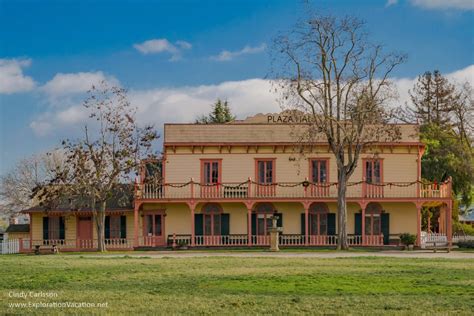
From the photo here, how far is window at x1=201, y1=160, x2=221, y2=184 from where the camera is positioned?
155 feet

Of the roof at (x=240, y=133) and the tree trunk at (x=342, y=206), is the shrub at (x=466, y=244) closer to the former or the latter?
the tree trunk at (x=342, y=206)

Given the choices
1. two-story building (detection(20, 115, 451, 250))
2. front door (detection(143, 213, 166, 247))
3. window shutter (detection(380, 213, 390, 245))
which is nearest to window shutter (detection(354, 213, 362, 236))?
two-story building (detection(20, 115, 451, 250))

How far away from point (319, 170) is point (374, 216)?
3836mm

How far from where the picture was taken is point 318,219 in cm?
4766

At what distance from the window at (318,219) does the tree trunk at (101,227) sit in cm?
1105

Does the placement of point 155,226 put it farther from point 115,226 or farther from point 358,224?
point 358,224

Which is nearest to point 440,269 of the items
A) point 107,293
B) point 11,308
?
point 107,293

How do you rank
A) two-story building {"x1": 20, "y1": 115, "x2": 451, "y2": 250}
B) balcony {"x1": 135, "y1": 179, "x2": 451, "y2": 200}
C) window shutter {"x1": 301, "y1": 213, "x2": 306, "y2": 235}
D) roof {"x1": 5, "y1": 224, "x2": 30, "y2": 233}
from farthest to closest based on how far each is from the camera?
1. roof {"x1": 5, "y1": 224, "x2": 30, "y2": 233}
2. window shutter {"x1": 301, "y1": 213, "x2": 306, "y2": 235}
3. two-story building {"x1": 20, "y1": 115, "x2": 451, "y2": 250}
4. balcony {"x1": 135, "y1": 179, "x2": 451, "y2": 200}

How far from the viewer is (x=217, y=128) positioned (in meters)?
47.7

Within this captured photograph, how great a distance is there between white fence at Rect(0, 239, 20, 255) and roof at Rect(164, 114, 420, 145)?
30.6 ft

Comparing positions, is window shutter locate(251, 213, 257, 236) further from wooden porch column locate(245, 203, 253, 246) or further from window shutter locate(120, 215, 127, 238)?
window shutter locate(120, 215, 127, 238)

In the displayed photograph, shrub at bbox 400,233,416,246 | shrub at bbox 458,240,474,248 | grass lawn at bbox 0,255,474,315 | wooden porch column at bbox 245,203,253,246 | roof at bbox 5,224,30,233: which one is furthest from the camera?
roof at bbox 5,224,30,233

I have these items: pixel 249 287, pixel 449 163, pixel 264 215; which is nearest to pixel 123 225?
pixel 264 215

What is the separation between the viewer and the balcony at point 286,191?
45.9m
